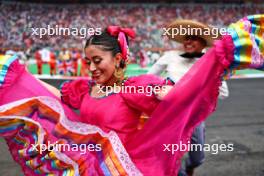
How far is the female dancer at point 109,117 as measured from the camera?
7.48 ft

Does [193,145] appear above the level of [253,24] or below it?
below

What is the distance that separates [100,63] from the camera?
237 cm

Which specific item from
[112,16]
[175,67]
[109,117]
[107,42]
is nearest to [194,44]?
[175,67]

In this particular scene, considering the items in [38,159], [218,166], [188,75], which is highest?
[188,75]

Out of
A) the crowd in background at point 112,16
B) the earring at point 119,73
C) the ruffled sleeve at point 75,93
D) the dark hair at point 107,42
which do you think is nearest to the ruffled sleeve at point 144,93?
the earring at point 119,73

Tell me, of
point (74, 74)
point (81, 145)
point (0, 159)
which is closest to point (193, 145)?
point (81, 145)

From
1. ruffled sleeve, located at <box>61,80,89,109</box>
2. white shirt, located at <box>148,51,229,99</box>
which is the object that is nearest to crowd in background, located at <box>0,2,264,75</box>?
white shirt, located at <box>148,51,229,99</box>

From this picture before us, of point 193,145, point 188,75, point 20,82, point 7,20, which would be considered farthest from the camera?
point 7,20

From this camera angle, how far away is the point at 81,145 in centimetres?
246

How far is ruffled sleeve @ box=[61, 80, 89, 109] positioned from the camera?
2.67 metres

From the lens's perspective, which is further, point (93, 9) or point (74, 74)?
point (93, 9)

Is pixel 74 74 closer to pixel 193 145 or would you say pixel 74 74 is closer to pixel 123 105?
pixel 193 145

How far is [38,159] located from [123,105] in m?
0.68

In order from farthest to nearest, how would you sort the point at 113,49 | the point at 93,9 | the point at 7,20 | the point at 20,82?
the point at 93,9 < the point at 7,20 < the point at 20,82 < the point at 113,49
